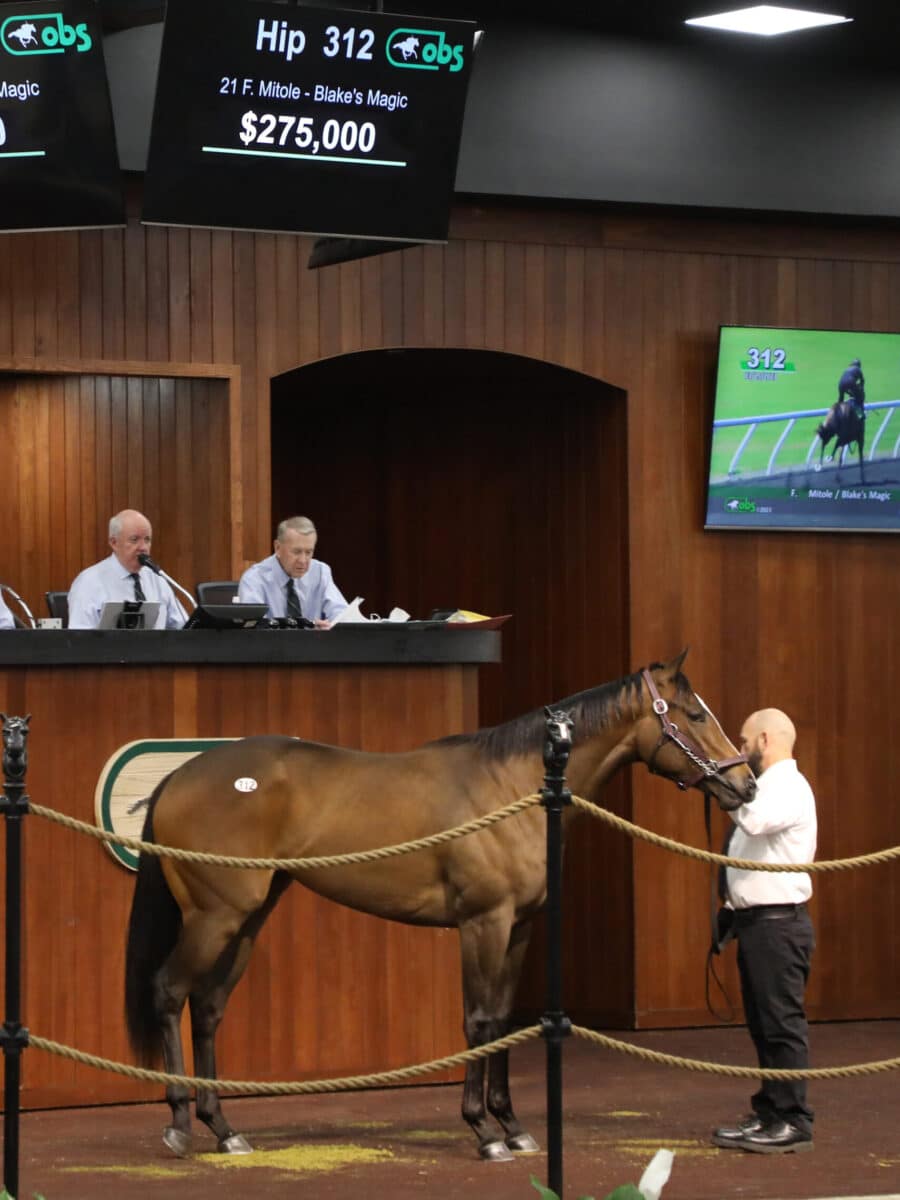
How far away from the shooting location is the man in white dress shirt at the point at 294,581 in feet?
25.5

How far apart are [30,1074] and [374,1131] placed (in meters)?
1.21

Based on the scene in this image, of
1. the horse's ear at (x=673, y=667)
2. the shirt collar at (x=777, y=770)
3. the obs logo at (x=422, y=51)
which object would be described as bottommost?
the shirt collar at (x=777, y=770)

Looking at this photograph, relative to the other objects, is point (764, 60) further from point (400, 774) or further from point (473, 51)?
point (400, 774)

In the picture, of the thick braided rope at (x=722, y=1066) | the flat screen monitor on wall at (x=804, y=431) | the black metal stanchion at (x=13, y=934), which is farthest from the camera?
the flat screen monitor on wall at (x=804, y=431)

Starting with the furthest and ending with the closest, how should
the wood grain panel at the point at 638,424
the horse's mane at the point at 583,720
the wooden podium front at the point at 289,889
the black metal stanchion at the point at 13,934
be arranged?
1. the wood grain panel at the point at 638,424
2. the wooden podium front at the point at 289,889
3. the horse's mane at the point at 583,720
4. the black metal stanchion at the point at 13,934

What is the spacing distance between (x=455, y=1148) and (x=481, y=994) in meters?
0.50

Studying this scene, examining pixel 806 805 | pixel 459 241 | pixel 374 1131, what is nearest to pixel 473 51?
pixel 459 241

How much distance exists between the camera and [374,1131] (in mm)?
6242

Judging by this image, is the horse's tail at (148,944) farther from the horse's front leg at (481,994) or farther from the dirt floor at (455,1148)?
the horse's front leg at (481,994)

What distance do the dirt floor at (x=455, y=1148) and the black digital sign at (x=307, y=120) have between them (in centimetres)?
301

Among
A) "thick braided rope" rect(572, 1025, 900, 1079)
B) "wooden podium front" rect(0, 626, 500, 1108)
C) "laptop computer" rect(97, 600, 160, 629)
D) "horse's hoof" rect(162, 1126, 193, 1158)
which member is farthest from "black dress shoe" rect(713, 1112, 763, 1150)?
"laptop computer" rect(97, 600, 160, 629)

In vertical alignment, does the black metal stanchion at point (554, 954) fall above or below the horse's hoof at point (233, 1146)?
above

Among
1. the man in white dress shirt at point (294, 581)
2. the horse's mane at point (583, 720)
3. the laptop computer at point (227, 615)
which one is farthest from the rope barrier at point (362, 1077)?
the man in white dress shirt at point (294, 581)

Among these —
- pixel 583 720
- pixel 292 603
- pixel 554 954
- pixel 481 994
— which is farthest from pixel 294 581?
pixel 554 954
